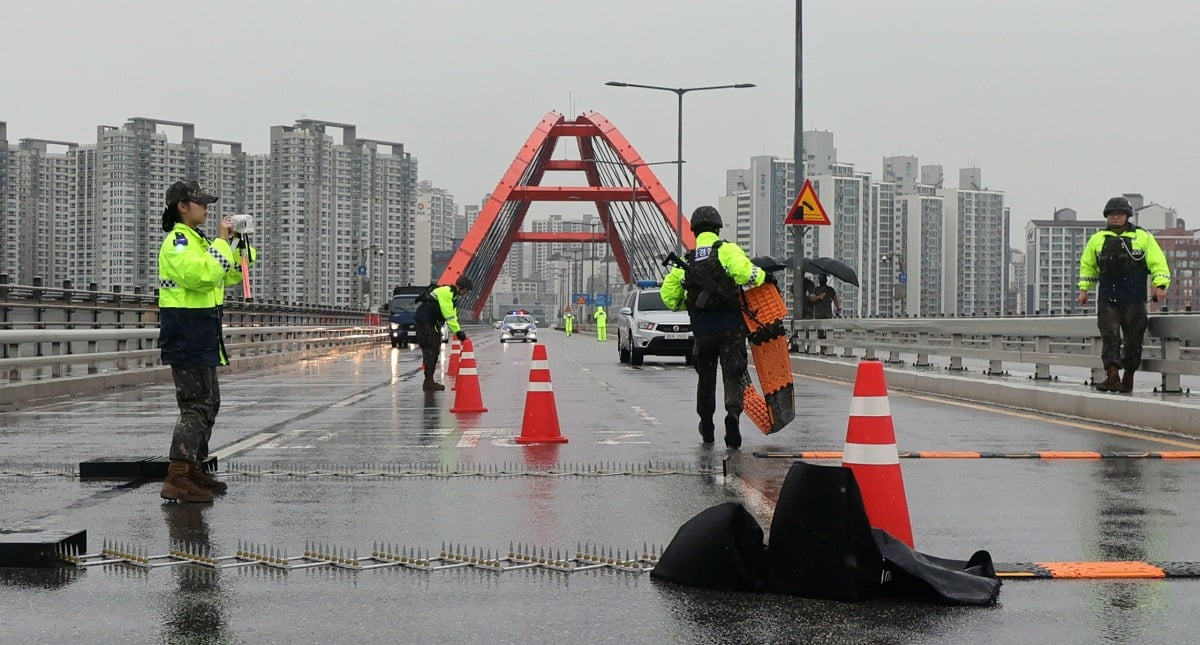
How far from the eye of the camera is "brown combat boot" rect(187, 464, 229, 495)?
8.51 m

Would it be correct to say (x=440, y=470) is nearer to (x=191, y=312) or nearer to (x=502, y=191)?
(x=191, y=312)

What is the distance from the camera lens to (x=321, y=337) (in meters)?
47.0

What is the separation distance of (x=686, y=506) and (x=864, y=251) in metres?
90.8

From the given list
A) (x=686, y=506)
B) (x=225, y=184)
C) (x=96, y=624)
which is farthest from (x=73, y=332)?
(x=225, y=184)

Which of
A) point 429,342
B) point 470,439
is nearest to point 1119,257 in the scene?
point 470,439

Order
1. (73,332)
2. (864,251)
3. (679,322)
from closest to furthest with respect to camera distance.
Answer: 1. (73,332)
2. (679,322)
3. (864,251)

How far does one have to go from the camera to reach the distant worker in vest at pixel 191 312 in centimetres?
854

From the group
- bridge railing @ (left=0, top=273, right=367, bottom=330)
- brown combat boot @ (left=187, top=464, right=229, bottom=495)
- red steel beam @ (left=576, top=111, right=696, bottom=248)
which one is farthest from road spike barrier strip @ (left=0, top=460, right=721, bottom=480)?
red steel beam @ (left=576, top=111, right=696, bottom=248)

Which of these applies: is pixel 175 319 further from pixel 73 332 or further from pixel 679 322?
pixel 679 322

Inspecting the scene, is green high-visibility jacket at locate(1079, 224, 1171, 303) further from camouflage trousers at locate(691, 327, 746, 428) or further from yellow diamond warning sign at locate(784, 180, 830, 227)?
yellow diamond warning sign at locate(784, 180, 830, 227)

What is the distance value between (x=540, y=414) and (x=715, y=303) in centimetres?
201

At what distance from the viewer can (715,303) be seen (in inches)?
440

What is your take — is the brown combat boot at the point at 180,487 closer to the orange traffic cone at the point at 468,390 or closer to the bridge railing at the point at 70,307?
the orange traffic cone at the point at 468,390

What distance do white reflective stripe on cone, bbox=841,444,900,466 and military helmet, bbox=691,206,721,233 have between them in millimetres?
5293
